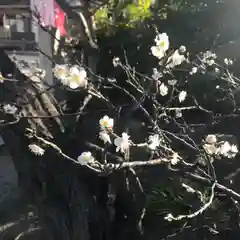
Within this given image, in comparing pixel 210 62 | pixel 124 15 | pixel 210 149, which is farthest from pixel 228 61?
pixel 210 149

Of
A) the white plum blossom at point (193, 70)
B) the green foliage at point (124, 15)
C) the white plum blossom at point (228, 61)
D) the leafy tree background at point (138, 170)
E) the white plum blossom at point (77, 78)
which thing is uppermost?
the green foliage at point (124, 15)

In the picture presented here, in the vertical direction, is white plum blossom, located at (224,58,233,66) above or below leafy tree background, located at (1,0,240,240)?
above

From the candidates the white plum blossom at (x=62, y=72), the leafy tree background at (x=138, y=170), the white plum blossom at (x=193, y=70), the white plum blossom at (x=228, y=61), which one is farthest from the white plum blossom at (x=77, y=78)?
the white plum blossom at (x=228, y=61)

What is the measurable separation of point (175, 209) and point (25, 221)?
1.20 m

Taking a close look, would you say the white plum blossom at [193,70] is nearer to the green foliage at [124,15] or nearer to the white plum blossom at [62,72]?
the green foliage at [124,15]

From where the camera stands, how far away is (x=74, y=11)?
357cm

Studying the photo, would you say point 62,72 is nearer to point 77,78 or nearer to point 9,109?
point 77,78

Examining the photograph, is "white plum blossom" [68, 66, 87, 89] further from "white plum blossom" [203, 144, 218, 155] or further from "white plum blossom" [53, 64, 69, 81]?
"white plum blossom" [203, 144, 218, 155]

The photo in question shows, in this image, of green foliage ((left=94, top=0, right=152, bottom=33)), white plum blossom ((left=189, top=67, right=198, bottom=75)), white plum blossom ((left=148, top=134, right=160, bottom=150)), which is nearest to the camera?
white plum blossom ((left=148, top=134, right=160, bottom=150))

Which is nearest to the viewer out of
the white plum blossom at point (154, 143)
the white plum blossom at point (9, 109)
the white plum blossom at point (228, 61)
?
the white plum blossom at point (154, 143)

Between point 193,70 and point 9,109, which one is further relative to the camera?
point 193,70

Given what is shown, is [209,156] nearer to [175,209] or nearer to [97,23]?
[175,209]

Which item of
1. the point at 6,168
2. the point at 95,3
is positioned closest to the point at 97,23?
the point at 95,3

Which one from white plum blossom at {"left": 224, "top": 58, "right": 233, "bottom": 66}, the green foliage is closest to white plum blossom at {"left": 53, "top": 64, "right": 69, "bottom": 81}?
white plum blossom at {"left": 224, "top": 58, "right": 233, "bottom": 66}
